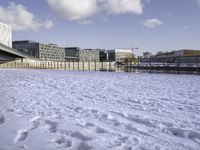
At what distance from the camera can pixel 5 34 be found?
129 metres

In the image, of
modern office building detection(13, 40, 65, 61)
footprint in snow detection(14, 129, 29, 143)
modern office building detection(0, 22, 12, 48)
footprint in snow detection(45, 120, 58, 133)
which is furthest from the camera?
modern office building detection(13, 40, 65, 61)

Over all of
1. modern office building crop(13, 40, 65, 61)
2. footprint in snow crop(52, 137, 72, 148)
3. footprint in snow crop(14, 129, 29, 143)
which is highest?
modern office building crop(13, 40, 65, 61)

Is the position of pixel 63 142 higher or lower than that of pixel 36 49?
lower

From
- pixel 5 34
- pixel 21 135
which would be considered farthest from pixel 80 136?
pixel 5 34

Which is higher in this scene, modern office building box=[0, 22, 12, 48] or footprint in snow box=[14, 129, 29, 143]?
modern office building box=[0, 22, 12, 48]

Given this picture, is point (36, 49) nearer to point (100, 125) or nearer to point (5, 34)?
point (5, 34)

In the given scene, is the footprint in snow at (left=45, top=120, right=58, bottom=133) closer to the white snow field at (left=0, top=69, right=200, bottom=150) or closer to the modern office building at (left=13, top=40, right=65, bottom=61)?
the white snow field at (left=0, top=69, right=200, bottom=150)

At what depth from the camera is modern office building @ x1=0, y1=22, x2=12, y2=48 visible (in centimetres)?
12475

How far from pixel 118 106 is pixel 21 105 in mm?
2839

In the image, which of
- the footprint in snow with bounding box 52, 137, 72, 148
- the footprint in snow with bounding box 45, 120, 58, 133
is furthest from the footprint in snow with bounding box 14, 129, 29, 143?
the footprint in snow with bounding box 52, 137, 72, 148

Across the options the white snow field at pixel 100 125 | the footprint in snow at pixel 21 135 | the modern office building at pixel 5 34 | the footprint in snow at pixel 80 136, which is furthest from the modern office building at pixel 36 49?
the footprint in snow at pixel 80 136

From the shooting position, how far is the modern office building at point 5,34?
125 metres

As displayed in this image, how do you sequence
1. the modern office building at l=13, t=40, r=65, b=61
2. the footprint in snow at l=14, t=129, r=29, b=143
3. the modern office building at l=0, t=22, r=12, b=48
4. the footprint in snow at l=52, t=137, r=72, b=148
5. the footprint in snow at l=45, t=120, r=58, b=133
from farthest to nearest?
the modern office building at l=13, t=40, r=65, b=61
the modern office building at l=0, t=22, r=12, b=48
the footprint in snow at l=45, t=120, r=58, b=133
the footprint in snow at l=14, t=129, r=29, b=143
the footprint in snow at l=52, t=137, r=72, b=148

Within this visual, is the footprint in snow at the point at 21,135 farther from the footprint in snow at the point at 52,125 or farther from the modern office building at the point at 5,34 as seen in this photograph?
the modern office building at the point at 5,34
